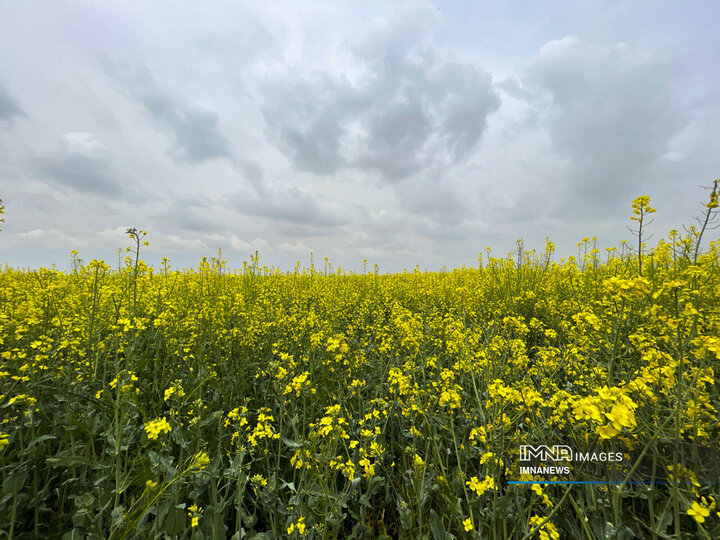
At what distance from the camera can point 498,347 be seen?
2586 mm

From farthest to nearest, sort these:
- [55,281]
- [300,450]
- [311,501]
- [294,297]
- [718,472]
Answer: [294,297]
[55,281]
[300,450]
[718,472]
[311,501]

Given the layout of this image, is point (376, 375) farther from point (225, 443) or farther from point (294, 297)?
point (294, 297)

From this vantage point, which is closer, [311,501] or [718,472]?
[311,501]

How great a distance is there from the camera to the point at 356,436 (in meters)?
2.15

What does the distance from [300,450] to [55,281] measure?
3755mm

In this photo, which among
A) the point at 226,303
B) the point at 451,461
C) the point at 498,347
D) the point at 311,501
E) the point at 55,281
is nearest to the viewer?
the point at 311,501

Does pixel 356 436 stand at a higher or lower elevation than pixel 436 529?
higher

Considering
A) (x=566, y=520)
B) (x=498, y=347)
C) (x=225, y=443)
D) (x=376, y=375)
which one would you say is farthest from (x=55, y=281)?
(x=566, y=520)

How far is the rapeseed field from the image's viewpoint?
148cm

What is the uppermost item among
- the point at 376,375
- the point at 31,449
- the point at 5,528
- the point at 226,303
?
the point at 226,303

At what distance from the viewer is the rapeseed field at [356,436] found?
1.48 m

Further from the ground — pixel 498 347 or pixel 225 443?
pixel 498 347

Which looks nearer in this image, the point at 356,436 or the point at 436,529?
the point at 436,529

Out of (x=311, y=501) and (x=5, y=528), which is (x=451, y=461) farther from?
(x=5, y=528)
